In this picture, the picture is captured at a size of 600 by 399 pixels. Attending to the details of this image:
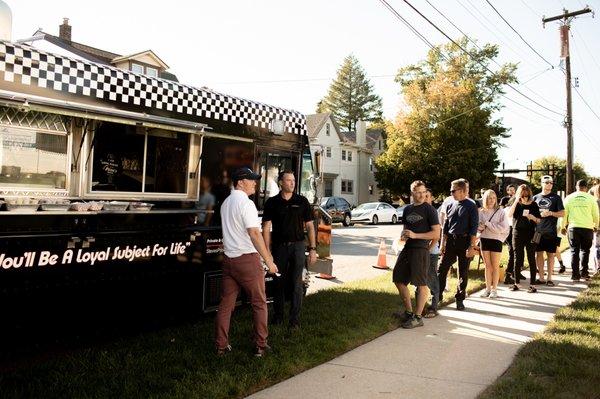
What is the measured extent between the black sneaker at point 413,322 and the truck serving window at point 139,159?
3.24 m

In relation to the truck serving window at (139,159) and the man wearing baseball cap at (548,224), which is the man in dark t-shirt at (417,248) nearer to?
the truck serving window at (139,159)

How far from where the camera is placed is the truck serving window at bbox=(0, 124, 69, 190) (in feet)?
14.1

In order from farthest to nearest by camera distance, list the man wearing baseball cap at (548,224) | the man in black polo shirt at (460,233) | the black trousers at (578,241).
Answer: the black trousers at (578,241), the man wearing baseball cap at (548,224), the man in black polo shirt at (460,233)

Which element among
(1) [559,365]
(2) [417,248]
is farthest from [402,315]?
(1) [559,365]

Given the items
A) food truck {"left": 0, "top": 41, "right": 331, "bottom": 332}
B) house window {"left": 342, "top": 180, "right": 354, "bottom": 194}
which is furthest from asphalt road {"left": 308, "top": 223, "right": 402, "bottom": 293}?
house window {"left": 342, "top": 180, "right": 354, "bottom": 194}

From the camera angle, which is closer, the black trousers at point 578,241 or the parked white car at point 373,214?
the black trousers at point 578,241

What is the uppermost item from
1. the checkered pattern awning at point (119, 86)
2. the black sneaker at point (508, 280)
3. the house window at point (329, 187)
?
the house window at point (329, 187)

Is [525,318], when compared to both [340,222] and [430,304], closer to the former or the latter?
[430,304]

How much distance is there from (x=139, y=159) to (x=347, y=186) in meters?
41.0

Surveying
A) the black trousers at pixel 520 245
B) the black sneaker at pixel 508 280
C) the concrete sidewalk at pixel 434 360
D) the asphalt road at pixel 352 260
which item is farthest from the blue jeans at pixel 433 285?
the black sneaker at pixel 508 280

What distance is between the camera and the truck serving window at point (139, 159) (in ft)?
16.5

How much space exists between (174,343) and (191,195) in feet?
5.55

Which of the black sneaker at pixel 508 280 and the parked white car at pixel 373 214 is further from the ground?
the parked white car at pixel 373 214

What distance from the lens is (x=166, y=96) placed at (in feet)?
18.3
